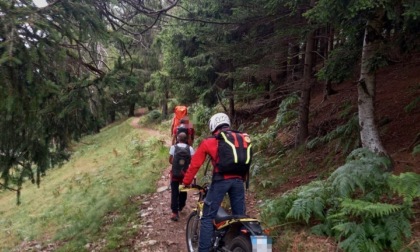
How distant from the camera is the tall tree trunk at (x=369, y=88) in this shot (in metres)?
6.06

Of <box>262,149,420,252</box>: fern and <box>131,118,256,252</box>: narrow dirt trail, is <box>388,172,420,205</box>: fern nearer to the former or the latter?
<box>262,149,420,252</box>: fern

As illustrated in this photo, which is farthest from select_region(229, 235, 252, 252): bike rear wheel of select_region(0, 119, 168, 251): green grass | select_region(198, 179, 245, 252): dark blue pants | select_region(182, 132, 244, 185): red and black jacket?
select_region(0, 119, 168, 251): green grass

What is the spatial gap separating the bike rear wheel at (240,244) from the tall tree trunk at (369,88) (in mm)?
3039

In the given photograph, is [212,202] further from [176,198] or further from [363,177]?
[176,198]

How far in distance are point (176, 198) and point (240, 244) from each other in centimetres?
361

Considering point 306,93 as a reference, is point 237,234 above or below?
below

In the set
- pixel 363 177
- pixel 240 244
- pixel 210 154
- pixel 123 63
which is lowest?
pixel 240 244

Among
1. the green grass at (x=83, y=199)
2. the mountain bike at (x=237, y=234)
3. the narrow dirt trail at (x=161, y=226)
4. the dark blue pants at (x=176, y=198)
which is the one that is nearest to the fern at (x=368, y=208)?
the mountain bike at (x=237, y=234)

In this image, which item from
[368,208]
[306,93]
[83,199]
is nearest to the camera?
[368,208]

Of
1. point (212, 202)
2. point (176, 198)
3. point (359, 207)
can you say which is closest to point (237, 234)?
point (212, 202)

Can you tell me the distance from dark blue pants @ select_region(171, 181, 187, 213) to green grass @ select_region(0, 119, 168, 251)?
1.27 meters

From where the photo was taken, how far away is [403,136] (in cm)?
733

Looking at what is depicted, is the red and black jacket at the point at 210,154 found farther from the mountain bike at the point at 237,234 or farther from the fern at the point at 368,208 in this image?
the fern at the point at 368,208

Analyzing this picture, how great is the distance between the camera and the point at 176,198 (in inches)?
323
